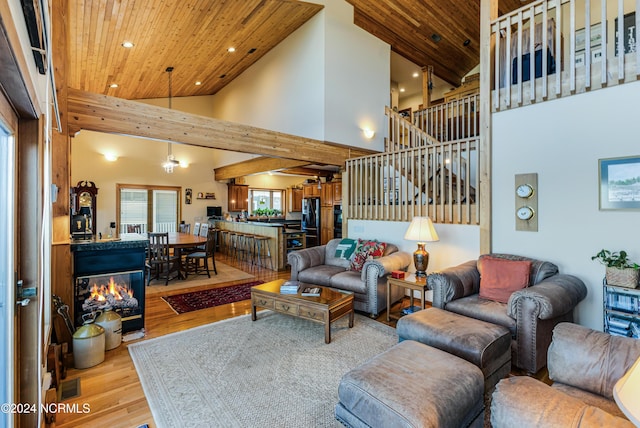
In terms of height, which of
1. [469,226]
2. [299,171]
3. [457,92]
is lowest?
[469,226]

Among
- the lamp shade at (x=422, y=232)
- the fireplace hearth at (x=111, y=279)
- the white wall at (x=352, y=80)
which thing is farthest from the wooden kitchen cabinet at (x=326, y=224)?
the fireplace hearth at (x=111, y=279)

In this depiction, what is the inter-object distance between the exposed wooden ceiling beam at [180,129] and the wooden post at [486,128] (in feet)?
8.75

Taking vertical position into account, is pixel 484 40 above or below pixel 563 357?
above

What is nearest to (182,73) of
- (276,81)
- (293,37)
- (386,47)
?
(276,81)

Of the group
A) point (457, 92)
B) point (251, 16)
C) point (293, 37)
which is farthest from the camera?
point (457, 92)

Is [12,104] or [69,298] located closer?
[12,104]

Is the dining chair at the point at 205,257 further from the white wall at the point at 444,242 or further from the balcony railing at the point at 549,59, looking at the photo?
the balcony railing at the point at 549,59

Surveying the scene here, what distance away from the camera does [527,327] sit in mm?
2459

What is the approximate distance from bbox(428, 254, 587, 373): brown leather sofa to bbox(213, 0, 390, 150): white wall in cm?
360

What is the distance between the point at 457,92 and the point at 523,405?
7736 mm

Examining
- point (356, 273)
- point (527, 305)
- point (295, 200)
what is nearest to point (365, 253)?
point (356, 273)

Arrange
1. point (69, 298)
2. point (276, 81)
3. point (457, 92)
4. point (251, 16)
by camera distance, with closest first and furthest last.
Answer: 1. point (69, 298)
2. point (251, 16)
3. point (276, 81)
4. point (457, 92)

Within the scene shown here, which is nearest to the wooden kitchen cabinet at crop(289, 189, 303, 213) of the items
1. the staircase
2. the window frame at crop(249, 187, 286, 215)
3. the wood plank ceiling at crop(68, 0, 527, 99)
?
the window frame at crop(249, 187, 286, 215)

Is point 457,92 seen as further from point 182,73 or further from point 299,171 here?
point 182,73
